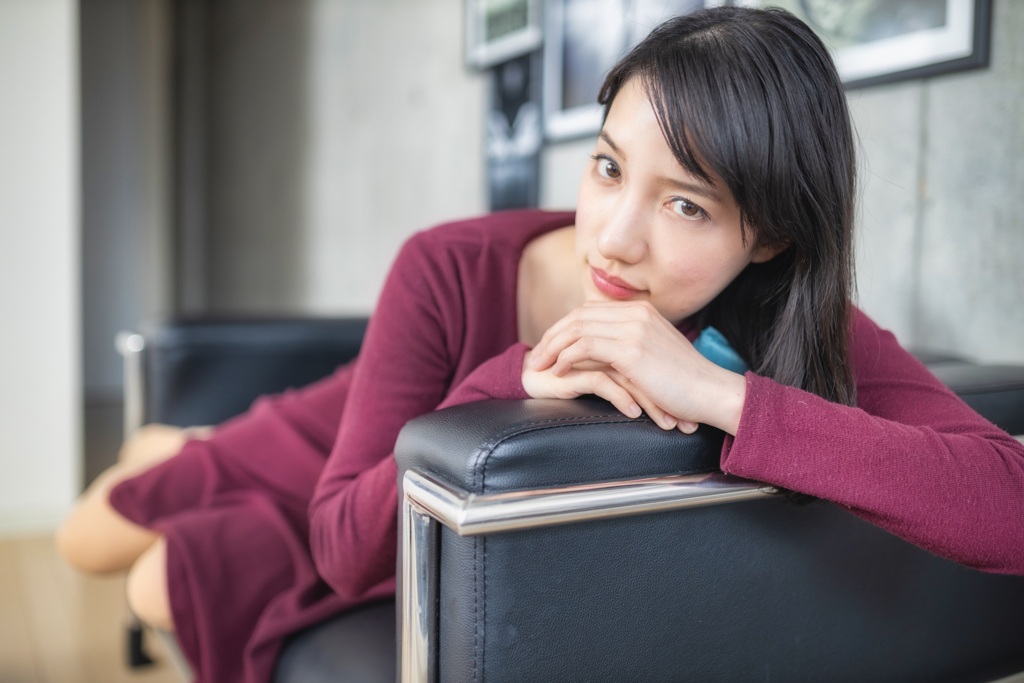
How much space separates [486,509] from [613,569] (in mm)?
163

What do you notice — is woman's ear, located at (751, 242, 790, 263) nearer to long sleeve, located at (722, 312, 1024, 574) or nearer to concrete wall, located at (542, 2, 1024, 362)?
long sleeve, located at (722, 312, 1024, 574)

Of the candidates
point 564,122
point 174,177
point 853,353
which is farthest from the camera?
point 174,177

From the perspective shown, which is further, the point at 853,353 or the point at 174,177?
the point at 174,177

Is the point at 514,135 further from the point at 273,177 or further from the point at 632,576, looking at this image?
the point at 273,177

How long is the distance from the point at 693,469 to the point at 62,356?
333 centimetres

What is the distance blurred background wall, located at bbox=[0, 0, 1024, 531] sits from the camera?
1628 mm

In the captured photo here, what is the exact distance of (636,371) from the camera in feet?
2.97

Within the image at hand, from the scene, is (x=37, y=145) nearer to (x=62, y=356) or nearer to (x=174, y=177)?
(x=62, y=356)

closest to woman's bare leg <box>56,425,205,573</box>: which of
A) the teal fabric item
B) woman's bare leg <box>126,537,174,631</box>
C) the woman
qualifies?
woman's bare leg <box>126,537,174,631</box>

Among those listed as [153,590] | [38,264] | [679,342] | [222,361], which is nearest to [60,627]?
[222,361]

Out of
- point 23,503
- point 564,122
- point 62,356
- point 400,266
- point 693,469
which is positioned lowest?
point 23,503

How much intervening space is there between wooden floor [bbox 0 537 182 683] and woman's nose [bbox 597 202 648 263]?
1.84 metres

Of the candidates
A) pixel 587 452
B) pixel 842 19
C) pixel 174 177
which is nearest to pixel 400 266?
pixel 587 452

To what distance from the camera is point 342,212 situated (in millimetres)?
4230
